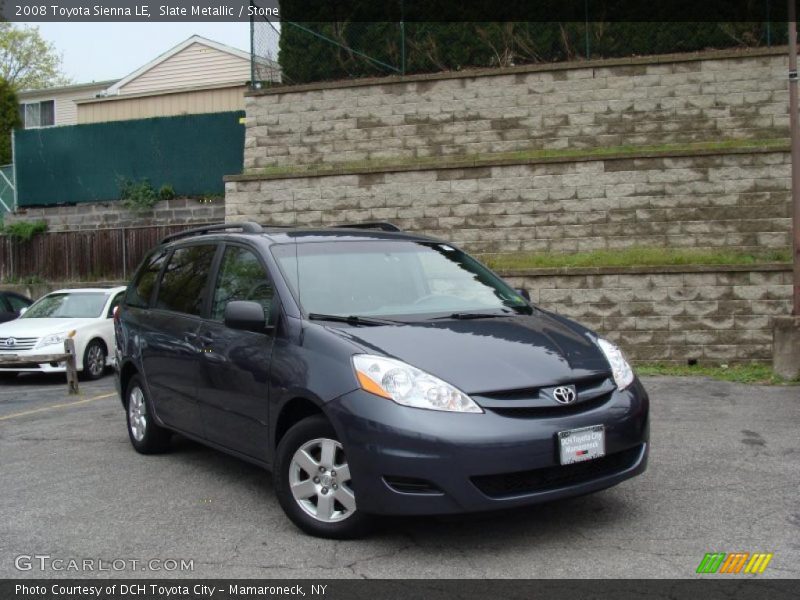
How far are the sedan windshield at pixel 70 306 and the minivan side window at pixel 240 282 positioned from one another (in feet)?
29.7

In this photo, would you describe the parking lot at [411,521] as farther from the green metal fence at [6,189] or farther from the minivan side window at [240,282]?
the green metal fence at [6,189]

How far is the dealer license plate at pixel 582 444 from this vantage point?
171 inches

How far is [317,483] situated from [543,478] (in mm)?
1215

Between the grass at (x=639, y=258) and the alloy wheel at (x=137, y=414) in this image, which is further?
the grass at (x=639, y=258)

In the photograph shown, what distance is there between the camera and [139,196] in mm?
20031

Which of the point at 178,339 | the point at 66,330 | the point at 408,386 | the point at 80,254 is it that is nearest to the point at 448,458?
the point at 408,386

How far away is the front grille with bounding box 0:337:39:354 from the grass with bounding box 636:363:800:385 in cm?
892

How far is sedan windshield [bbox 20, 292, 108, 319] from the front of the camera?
14.4m

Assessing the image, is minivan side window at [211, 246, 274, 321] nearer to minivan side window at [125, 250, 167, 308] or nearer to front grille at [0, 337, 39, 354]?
minivan side window at [125, 250, 167, 308]

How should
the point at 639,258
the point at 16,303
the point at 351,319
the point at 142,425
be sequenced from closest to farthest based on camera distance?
1. the point at 351,319
2. the point at 142,425
3. the point at 639,258
4. the point at 16,303

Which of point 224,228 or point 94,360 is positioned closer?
point 224,228

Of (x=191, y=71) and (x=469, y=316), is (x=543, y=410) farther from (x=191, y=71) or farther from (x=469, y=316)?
(x=191, y=71)

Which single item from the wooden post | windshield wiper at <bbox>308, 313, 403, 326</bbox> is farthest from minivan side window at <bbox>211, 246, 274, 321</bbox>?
the wooden post

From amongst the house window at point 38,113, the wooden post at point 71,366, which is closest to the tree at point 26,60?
the house window at point 38,113
